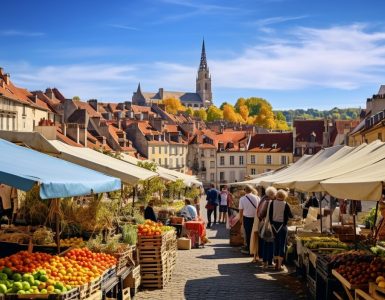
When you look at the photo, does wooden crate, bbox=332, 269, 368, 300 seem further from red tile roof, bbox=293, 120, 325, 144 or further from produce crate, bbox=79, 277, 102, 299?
red tile roof, bbox=293, 120, 325, 144

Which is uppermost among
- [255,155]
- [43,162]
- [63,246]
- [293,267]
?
[255,155]

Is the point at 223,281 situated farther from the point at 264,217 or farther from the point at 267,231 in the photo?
the point at 264,217

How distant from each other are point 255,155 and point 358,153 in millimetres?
76734

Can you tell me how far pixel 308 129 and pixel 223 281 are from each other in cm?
7610

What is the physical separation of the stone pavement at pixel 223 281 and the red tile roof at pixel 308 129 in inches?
2766

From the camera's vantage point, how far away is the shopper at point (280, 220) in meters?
14.5

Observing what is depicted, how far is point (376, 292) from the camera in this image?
8.14 m

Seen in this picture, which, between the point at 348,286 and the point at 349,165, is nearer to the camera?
the point at 348,286

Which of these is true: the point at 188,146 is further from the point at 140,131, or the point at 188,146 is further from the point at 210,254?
the point at 210,254

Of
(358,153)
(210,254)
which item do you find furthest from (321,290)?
(210,254)

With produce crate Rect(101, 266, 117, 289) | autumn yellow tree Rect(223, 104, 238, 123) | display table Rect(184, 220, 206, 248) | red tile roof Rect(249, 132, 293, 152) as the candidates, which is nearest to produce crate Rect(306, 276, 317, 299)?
produce crate Rect(101, 266, 117, 289)

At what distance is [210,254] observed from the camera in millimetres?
18000

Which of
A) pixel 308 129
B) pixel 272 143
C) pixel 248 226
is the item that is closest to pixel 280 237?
pixel 248 226

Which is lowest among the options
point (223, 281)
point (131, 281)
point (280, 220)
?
point (223, 281)
